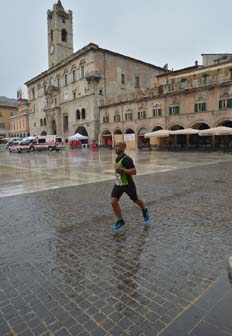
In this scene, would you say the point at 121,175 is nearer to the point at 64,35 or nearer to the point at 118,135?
the point at 118,135

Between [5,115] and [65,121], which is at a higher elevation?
[5,115]

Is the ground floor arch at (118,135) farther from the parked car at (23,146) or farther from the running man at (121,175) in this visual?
the running man at (121,175)

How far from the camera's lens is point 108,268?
3322 mm

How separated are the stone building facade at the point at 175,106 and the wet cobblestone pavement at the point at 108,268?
24.9 metres

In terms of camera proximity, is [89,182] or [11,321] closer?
[11,321]

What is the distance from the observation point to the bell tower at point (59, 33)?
51938 millimetres

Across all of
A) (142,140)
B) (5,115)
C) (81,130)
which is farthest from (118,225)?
(5,115)

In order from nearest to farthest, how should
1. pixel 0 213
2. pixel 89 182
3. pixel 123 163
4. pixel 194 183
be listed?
1. pixel 123 163
2. pixel 0 213
3. pixel 194 183
4. pixel 89 182

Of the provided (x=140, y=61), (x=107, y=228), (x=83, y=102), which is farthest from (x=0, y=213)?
(x=140, y=61)

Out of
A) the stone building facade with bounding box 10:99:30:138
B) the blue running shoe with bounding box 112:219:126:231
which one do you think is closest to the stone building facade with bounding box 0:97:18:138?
the stone building facade with bounding box 10:99:30:138

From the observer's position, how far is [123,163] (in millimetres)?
4516

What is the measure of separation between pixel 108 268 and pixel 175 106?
103 feet

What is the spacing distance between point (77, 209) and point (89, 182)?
3.81m

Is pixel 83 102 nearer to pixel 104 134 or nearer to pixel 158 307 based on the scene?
pixel 104 134
